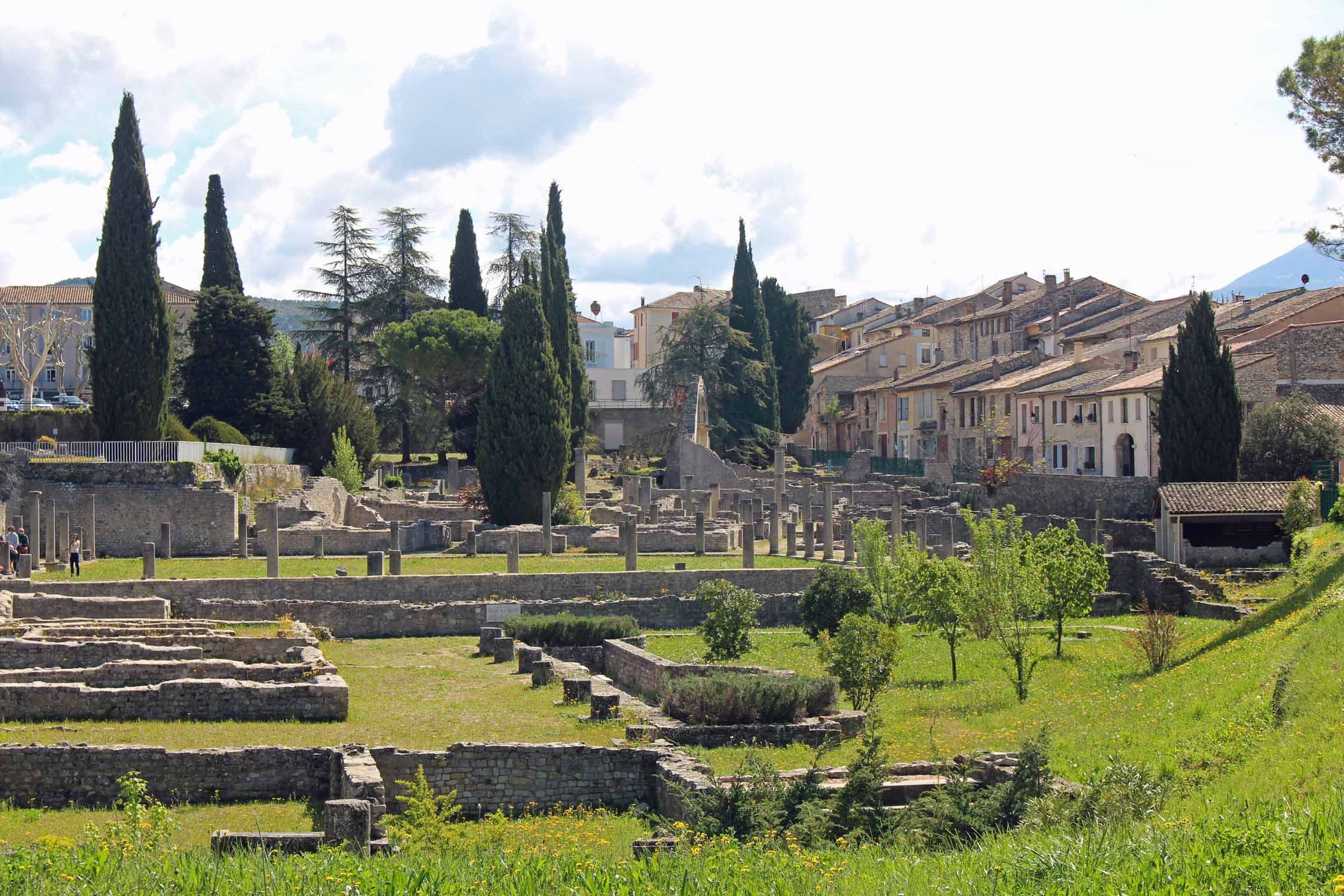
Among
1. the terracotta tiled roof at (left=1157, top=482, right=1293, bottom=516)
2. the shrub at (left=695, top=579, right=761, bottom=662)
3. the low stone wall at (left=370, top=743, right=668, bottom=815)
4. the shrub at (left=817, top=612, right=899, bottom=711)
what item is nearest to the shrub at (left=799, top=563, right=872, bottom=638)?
the shrub at (left=695, top=579, right=761, bottom=662)

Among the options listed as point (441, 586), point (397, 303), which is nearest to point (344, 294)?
point (397, 303)

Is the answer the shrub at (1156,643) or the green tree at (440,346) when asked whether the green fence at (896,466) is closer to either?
the green tree at (440,346)

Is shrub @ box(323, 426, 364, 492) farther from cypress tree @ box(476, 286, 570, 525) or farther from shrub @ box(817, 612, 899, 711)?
shrub @ box(817, 612, 899, 711)

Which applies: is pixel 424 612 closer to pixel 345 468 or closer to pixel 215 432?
pixel 345 468

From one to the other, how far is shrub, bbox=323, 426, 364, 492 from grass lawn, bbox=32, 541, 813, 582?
1239 cm

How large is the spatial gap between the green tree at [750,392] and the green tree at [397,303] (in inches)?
675

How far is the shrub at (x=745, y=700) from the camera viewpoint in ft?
63.4

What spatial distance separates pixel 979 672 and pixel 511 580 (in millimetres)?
12230

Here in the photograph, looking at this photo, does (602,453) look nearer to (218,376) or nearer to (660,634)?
(218,376)

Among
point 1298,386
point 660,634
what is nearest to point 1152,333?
point 1298,386

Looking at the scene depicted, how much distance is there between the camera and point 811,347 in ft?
277

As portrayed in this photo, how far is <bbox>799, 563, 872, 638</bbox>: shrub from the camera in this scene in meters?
30.2

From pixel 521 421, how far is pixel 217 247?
22.6 meters

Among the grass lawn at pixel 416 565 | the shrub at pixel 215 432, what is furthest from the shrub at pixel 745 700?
the shrub at pixel 215 432
